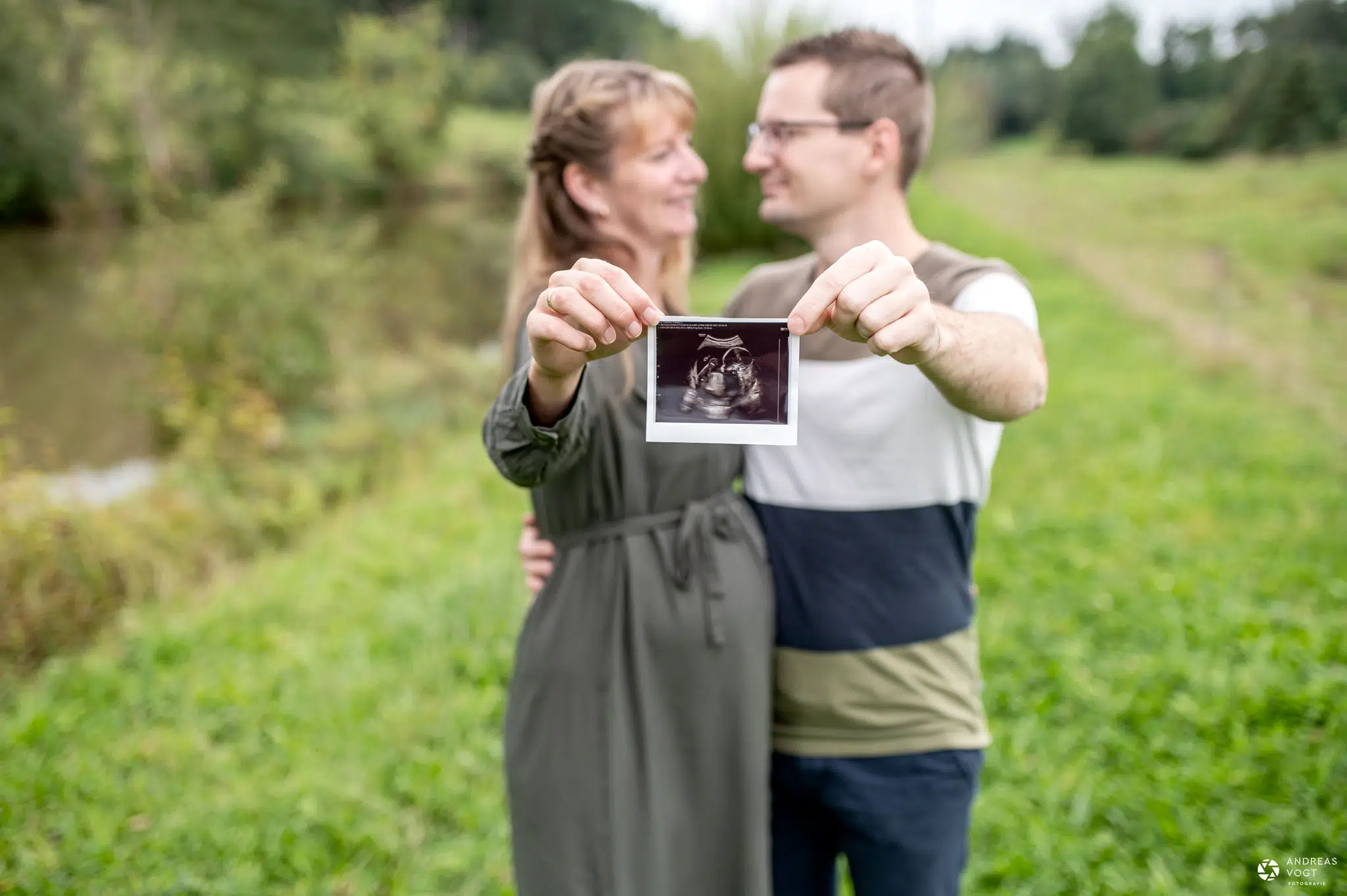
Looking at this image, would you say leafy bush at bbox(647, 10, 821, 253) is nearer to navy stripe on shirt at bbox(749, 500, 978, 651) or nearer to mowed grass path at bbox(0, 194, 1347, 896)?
mowed grass path at bbox(0, 194, 1347, 896)

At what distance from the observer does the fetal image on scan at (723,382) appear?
123cm

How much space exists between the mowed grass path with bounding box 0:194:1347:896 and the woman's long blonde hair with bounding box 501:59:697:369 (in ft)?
6.81

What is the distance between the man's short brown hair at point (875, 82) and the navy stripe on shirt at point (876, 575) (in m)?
0.77

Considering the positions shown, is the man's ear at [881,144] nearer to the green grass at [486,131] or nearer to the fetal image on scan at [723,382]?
the fetal image on scan at [723,382]

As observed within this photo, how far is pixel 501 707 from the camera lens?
369cm

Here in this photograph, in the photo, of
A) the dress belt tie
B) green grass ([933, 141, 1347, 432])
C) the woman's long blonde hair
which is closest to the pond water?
Result: the woman's long blonde hair

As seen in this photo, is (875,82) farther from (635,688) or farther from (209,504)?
(209,504)

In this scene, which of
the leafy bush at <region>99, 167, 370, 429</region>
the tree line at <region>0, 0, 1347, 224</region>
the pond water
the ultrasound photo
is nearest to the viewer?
the ultrasound photo

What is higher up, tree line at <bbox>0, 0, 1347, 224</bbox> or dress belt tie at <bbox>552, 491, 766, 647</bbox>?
tree line at <bbox>0, 0, 1347, 224</bbox>

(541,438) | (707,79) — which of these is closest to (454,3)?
(707,79)

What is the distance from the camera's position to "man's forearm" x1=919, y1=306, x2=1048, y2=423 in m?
1.31

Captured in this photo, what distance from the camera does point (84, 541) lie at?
17.1ft

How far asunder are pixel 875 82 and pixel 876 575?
1035mm
